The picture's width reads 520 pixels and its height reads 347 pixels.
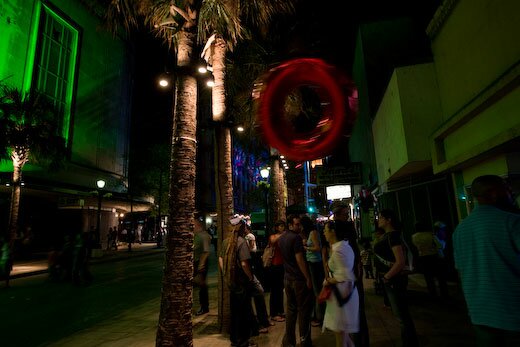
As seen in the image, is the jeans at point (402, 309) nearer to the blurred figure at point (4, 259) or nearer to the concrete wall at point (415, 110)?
the concrete wall at point (415, 110)

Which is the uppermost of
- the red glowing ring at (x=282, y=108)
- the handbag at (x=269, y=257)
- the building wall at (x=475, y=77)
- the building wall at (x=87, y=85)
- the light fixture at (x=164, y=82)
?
the building wall at (x=87, y=85)

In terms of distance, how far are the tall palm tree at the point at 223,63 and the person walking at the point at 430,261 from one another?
5302 mm

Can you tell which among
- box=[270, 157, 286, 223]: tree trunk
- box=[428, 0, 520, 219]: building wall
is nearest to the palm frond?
box=[428, 0, 520, 219]: building wall

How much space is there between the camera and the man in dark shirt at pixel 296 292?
4.76 metres

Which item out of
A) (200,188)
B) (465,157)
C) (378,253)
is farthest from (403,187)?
(200,188)

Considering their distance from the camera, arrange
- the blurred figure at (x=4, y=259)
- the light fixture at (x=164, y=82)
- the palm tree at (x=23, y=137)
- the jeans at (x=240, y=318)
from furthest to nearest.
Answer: the palm tree at (x=23, y=137) → the blurred figure at (x=4, y=259) → the light fixture at (x=164, y=82) → the jeans at (x=240, y=318)

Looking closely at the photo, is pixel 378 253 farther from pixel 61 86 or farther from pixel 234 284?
pixel 61 86

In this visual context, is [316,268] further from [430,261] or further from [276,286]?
[430,261]

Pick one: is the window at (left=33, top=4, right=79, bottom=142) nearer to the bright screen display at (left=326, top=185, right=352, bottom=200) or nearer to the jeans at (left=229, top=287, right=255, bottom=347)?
the bright screen display at (left=326, top=185, right=352, bottom=200)

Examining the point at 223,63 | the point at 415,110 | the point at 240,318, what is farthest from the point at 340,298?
the point at 415,110

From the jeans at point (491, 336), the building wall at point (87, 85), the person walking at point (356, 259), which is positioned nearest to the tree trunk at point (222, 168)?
the person walking at point (356, 259)

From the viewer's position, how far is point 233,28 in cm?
612

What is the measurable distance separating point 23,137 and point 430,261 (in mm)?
18762

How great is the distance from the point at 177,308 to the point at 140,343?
6.91 feet
